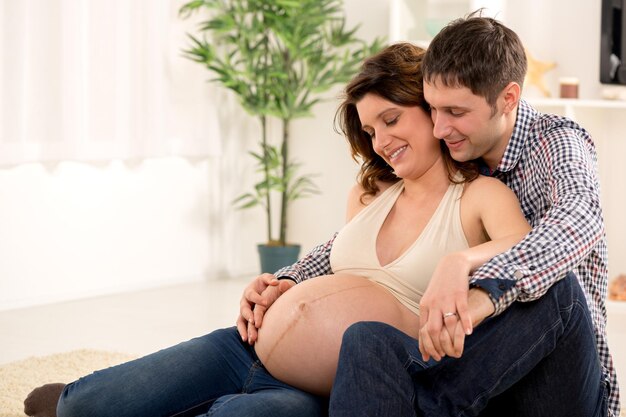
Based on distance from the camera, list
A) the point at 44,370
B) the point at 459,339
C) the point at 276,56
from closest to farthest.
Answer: the point at 459,339, the point at 44,370, the point at 276,56

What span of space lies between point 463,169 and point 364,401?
23.9 inches

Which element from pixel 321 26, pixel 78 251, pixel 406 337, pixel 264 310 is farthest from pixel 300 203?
pixel 406 337

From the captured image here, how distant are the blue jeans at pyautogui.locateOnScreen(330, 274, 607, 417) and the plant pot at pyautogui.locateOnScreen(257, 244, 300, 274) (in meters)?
3.34

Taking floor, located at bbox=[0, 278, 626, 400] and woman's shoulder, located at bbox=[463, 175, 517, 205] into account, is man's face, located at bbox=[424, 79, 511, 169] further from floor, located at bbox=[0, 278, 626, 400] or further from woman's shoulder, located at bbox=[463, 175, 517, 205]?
floor, located at bbox=[0, 278, 626, 400]

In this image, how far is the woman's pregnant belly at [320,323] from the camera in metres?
1.76

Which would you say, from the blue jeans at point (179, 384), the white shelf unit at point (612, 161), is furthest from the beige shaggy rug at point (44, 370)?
the white shelf unit at point (612, 161)

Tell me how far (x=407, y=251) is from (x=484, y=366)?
33 cm

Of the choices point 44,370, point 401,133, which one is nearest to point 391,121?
point 401,133

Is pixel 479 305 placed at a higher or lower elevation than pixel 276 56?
lower

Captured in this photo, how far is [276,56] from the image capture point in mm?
4797

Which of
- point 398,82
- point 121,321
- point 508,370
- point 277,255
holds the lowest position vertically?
point 121,321

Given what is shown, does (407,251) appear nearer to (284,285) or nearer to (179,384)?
(284,285)

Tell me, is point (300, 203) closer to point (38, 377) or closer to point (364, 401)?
point (38, 377)

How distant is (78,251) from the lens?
4.46m
